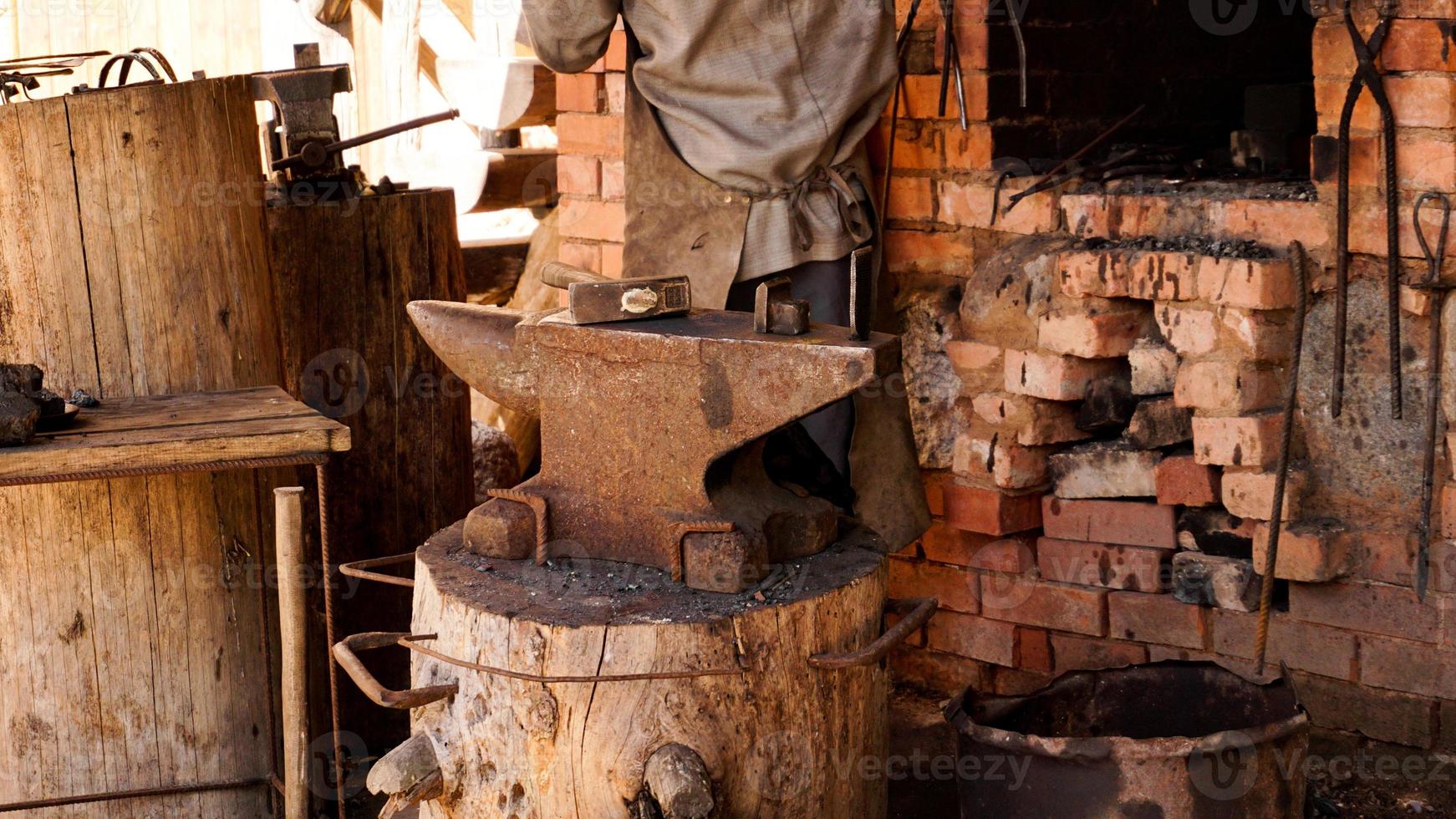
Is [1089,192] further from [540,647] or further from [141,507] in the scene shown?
[141,507]

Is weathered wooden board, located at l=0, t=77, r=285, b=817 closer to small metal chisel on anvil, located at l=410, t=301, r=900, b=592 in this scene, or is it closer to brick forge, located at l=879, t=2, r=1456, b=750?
small metal chisel on anvil, located at l=410, t=301, r=900, b=592

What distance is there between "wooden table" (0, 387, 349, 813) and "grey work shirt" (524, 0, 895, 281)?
93cm

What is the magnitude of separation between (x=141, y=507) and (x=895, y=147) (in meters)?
1.83

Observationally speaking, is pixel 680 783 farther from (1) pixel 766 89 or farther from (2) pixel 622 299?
(1) pixel 766 89

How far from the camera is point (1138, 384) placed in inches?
131

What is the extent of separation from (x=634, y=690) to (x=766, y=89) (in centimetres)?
133

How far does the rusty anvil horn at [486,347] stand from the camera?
2.48m

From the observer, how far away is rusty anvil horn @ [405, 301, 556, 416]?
2484 millimetres

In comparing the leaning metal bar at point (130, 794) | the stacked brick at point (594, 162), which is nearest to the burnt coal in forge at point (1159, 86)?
the stacked brick at point (594, 162)

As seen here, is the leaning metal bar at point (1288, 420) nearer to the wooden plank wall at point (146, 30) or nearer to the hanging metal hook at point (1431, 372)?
the hanging metal hook at point (1431, 372)

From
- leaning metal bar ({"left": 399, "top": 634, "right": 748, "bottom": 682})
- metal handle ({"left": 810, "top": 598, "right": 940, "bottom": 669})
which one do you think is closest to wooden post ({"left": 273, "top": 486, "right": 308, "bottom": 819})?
leaning metal bar ({"left": 399, "top": 634, "right": 748, "bottom": 682})

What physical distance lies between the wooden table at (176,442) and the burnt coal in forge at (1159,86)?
66.6 inches

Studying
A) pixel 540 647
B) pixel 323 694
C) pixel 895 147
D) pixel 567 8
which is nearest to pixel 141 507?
pixel 323 694
